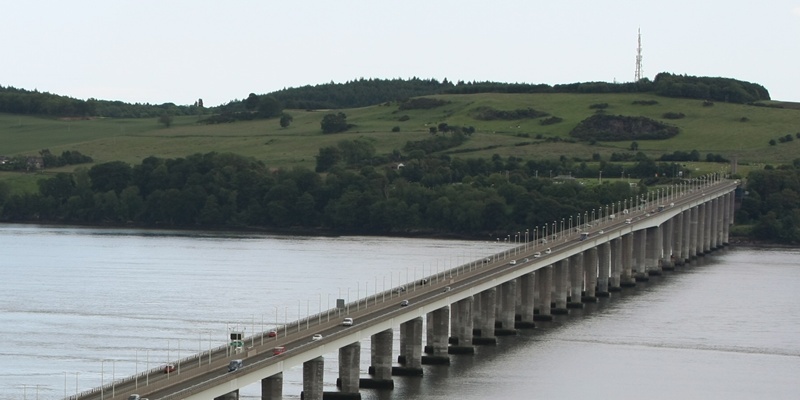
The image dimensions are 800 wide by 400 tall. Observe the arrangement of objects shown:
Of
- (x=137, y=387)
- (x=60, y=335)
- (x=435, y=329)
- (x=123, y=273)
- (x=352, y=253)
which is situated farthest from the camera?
(x=352, y=253)

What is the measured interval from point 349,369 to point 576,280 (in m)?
54.4

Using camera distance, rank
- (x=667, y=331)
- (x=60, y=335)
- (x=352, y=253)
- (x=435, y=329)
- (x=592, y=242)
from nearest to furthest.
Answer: (x=435, y=329) → (x=60, y=335) → (x=667, y=331) → (x=592, y=242) → (x=352, y=253)

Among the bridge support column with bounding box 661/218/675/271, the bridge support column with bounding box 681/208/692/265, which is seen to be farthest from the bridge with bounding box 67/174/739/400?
the bridge support column with bounding box 681/208/692/265

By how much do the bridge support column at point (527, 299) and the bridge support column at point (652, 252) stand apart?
1913 inches

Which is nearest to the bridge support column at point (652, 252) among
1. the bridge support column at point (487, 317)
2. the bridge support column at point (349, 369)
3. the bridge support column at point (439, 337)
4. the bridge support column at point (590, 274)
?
the bridge support column at point (590, 274)

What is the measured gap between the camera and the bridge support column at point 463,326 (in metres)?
105

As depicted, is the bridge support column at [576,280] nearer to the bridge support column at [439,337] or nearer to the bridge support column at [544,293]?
the bridge support column at [544,293]

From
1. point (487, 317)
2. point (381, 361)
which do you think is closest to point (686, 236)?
point (487, 317)

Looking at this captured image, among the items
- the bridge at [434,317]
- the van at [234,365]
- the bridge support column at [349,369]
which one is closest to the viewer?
the van at [234,365]

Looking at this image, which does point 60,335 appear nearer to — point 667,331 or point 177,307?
point 177,307

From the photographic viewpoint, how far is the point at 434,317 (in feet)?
331

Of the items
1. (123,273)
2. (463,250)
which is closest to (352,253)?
(463,250)

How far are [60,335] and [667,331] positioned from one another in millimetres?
41283

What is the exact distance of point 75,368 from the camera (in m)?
93.6
